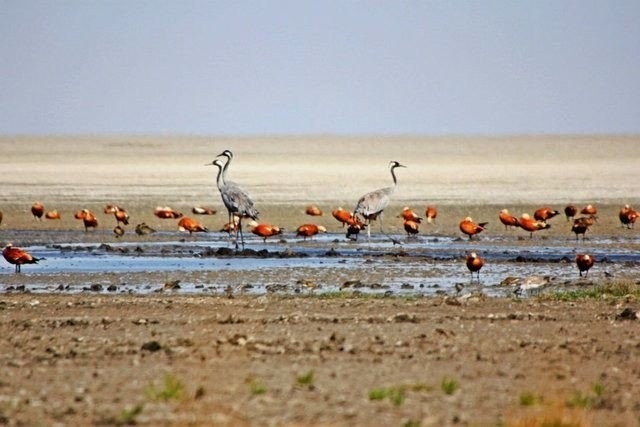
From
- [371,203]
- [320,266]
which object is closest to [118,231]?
[371,203]

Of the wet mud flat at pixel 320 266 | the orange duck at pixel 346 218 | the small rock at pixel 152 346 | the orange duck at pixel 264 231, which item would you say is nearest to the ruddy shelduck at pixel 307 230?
the wet mud flat at pixel 320 266

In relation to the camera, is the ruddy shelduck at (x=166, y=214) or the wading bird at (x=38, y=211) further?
the wading bird at (x=38, y=211)

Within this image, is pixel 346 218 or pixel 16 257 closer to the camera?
pixel 16 257

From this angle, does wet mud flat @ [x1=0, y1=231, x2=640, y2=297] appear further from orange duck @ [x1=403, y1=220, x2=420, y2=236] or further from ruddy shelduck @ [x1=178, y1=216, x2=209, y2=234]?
ruddy shelduck @ [x1=178, y1=216, x2=209, y2=234]

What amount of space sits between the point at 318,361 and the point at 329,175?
52.8 metres

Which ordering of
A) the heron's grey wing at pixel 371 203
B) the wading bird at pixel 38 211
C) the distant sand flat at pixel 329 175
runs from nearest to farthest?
the heron's grey wing at pixel 371 203 → the wading bird at pixel 38 211 → the distant sand flat at pixel 329 175

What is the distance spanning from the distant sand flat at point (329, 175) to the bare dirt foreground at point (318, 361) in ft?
86.4

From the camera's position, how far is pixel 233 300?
55.4ft

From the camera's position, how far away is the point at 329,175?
211 feet

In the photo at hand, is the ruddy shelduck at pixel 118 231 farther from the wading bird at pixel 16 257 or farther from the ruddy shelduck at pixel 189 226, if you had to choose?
the wading bird at pixel 16 257

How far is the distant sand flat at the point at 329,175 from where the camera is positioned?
46000 millimetres

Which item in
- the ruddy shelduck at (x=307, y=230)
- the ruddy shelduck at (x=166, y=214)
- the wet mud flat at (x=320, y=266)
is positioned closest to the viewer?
the wet mud flat at (x=320, y=266)

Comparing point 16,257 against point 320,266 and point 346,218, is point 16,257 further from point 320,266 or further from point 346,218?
point 346,218

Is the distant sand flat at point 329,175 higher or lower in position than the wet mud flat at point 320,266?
higher
